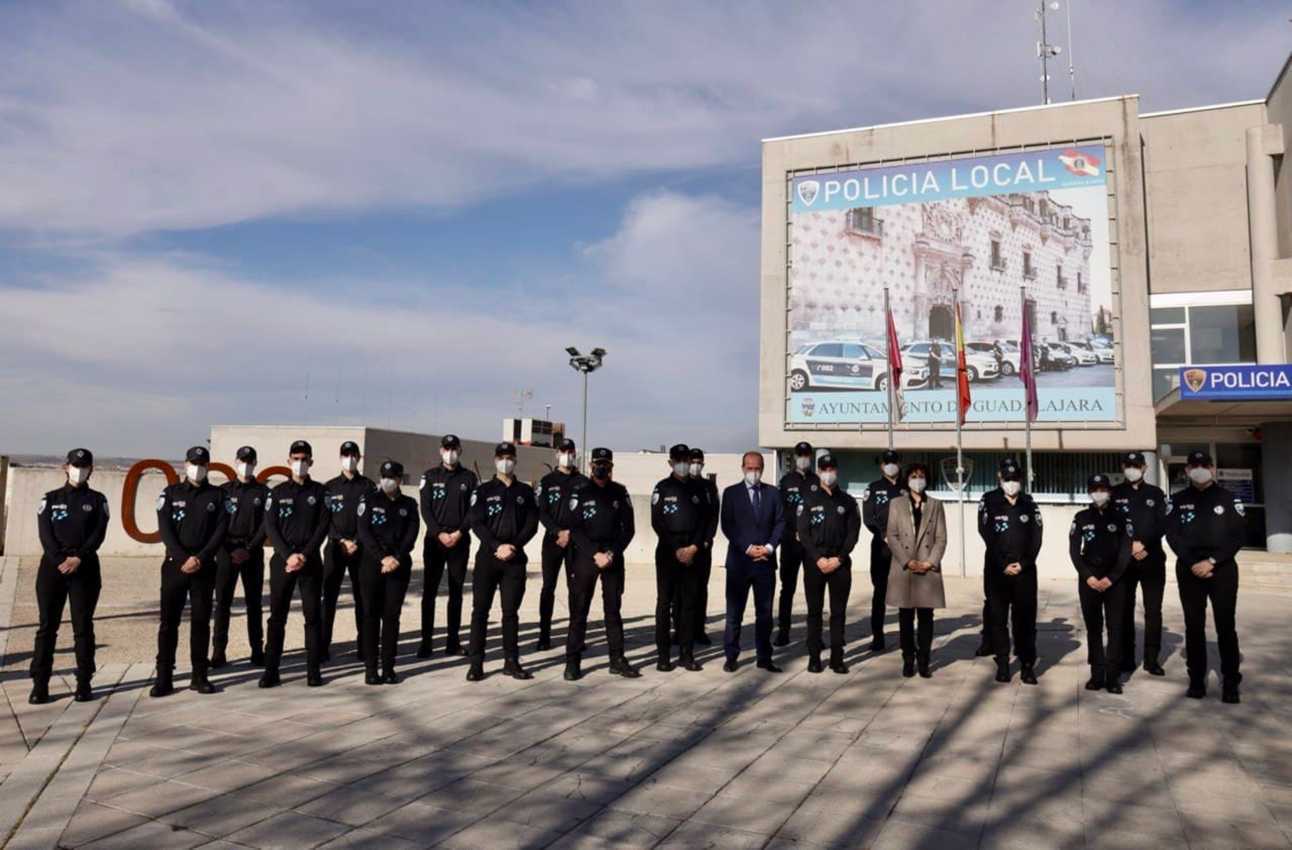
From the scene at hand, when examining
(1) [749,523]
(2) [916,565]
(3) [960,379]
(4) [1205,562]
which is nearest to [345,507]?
(1) [749,523]

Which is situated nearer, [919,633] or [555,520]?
[919,633]

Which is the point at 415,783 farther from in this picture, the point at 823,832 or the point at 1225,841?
the point at 1225,841

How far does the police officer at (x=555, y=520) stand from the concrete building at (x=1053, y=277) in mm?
15772

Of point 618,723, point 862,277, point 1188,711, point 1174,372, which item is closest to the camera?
point 618,723

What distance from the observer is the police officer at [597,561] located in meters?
7.01

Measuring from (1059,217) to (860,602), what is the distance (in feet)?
48.1

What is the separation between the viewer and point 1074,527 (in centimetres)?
700

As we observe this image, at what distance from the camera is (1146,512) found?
23.8 ft

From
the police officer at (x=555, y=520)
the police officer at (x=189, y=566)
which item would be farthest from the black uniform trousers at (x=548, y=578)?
the police officer at (x=189, y=566)

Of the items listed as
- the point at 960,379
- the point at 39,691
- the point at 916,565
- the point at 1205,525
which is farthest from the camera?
the point at 960,379

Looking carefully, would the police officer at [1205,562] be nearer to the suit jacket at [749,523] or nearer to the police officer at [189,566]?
the suit jacket at [749,523]

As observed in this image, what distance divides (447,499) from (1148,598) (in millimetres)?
6408

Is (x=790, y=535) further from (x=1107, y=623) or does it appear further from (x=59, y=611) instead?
(x=59, y=611)

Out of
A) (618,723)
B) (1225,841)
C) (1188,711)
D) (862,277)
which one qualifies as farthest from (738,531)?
(862,277)
